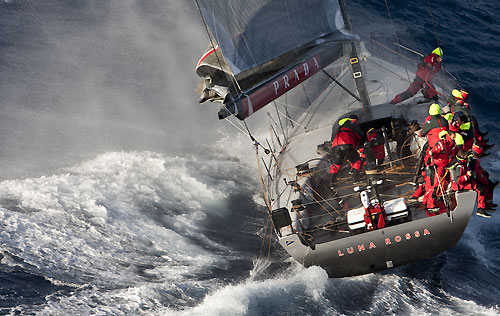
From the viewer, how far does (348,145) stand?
891 centimetres

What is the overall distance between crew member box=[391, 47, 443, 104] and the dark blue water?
6.33ft

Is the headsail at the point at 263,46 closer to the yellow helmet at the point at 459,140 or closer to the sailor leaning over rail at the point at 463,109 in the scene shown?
the sailor leaning over rail at the point at 463,109

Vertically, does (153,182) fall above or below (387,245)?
A: above

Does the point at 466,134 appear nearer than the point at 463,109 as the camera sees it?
Yes

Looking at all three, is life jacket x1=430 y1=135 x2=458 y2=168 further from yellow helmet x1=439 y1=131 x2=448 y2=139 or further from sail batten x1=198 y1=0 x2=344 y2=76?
sail batten x1=198 y1=0 x2=344 y2=76

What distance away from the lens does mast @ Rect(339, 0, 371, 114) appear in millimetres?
9555

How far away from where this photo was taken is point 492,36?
49.9ft

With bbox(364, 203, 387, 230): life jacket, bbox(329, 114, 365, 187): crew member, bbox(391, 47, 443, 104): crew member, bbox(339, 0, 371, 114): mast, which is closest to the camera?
bbox(364, 203, 387, 230): life jacket

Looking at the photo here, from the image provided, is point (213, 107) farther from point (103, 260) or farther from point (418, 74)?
point (103, 260)

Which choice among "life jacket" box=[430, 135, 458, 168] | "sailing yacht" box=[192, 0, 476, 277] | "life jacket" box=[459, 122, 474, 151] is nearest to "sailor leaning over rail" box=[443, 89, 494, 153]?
"life jacket" box=[459, 122, 474, 151]

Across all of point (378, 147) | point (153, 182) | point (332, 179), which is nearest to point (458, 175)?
point (378, 147)

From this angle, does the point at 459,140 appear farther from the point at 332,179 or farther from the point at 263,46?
the point at 263,46

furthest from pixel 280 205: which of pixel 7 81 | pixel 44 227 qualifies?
pixel 7 81

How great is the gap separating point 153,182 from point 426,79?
4.75 m
